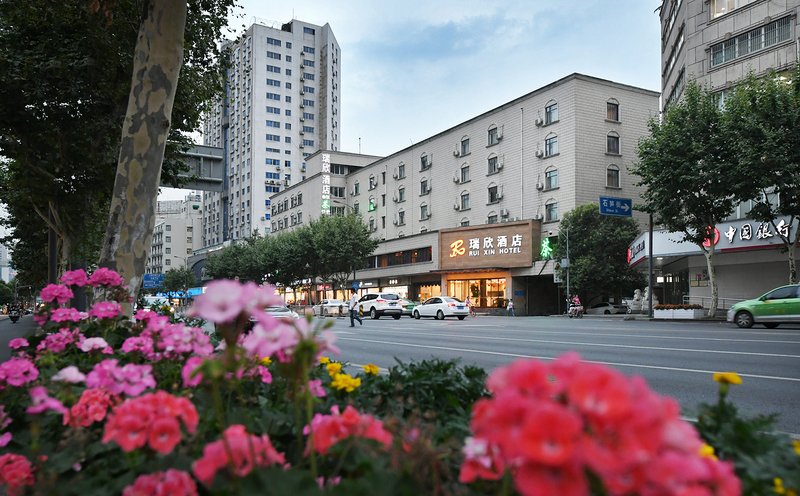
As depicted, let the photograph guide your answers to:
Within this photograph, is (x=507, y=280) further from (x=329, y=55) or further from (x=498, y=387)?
(x=329, y=55)

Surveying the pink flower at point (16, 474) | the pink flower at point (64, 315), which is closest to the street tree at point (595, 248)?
the pink flower at point (64, 315)

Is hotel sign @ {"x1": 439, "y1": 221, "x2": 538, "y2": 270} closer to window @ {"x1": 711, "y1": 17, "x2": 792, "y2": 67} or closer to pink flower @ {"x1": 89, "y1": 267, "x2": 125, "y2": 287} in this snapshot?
window @ {"x1": 711, "y1": 17, "x2": 792, "y2": 67}

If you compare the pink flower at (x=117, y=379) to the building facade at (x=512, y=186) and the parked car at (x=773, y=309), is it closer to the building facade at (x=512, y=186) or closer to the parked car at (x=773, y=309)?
the parked car at (x=773, y=309)

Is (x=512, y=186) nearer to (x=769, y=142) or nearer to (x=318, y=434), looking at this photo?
(x=769, y=142)

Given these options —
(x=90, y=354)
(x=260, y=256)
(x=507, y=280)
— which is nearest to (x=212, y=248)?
(x=260, y=256)

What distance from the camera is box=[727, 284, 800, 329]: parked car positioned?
61.2ft

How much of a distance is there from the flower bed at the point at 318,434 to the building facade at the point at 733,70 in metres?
26.5

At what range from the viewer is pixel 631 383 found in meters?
0.89

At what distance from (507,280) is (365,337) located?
2701 cm

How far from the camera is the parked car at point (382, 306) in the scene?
114 feet

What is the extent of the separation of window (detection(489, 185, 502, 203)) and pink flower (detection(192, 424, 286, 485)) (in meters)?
43.7

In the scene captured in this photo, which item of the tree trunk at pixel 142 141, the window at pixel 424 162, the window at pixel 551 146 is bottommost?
the tree trunk at pixel 142 141

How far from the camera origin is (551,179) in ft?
133

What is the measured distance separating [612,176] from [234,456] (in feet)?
139
